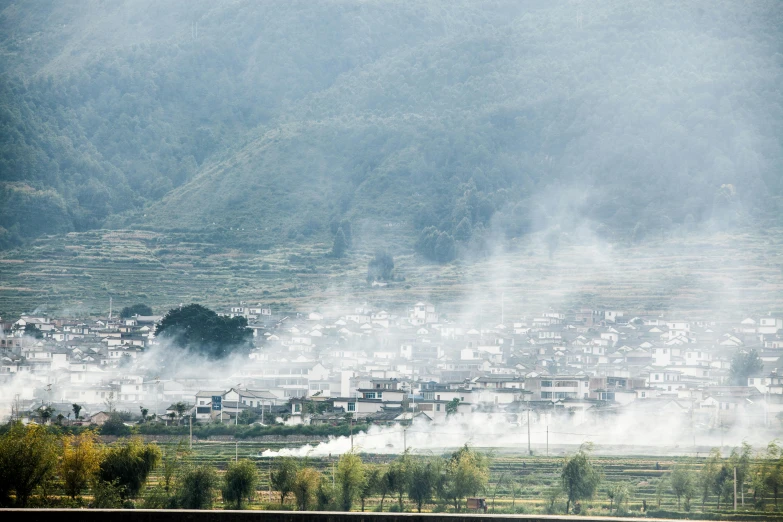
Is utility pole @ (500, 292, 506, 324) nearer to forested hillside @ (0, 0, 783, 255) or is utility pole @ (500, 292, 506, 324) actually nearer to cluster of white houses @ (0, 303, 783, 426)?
cluster of white houses @ (0, 303, 783, 426)

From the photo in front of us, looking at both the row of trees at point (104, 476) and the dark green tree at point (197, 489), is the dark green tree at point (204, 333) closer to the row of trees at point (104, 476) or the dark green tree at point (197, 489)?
the row of trees at point (104, 476)

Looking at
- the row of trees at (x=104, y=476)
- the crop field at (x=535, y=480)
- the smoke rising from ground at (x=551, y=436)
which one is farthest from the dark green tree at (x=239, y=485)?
the smoke rising from ground at (x=551, y=436)

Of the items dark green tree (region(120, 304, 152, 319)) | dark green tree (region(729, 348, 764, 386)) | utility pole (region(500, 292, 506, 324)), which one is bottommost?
dark green tree (region(729, 348, 764, 386))

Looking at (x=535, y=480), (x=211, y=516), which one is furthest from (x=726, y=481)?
(x=211, y=516)

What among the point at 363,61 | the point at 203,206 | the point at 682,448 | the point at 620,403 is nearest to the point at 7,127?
the point at 203,206

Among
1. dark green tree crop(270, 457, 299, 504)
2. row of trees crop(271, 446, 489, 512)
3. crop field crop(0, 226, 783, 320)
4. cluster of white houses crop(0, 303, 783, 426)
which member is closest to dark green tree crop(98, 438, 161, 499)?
dark green tree crop(270, 457, 299, 504)

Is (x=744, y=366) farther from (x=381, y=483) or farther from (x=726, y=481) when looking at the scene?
(x=381, y=483)

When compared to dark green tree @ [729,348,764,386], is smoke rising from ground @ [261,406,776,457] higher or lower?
lower
